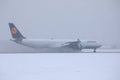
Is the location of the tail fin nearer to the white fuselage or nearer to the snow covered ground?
the white fuselage

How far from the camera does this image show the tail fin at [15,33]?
2404 mm

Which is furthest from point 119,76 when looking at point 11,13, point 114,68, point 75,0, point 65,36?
point 11,13

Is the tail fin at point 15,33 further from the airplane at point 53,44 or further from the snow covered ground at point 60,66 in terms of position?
the snow covered ground at point 60,66

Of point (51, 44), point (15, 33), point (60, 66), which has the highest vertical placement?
point (15, 33)

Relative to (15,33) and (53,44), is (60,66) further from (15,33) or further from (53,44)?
(15,33)

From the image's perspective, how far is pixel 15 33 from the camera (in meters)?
2.44

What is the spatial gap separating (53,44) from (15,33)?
378 millimetres

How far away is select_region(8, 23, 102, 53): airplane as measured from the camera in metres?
2.48

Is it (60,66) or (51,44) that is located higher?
(51,44)

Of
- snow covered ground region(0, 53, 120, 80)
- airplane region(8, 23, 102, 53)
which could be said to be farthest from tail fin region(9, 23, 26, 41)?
snow covered ground region(0, 53, 120, 80)

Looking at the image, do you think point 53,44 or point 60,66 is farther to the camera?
point 53,44

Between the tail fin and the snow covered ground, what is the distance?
6.4 inches

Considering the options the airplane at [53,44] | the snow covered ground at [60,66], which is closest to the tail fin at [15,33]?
the airplane at [53,44]

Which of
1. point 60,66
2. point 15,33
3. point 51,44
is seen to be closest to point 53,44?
point 51,44
